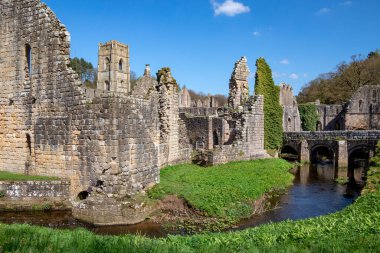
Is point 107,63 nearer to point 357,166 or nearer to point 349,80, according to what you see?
point 357,166

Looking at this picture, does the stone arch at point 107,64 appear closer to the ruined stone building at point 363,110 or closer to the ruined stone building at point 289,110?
the ruined stone building at point 289,110

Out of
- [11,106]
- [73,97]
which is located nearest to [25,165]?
[11,106]

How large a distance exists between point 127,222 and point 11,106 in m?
7.82

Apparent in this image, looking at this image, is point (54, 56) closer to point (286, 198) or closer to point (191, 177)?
point (191, 177)

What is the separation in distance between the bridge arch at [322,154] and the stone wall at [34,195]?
25314mm

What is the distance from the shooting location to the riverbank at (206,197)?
14.3 meters

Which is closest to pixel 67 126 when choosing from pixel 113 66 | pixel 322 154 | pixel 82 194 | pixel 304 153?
pixel 82 194

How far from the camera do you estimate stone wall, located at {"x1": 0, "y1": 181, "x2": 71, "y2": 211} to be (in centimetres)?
1460

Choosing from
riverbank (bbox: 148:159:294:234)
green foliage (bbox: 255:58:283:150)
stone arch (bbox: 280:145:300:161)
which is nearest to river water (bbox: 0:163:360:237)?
riverbank (bbox: 148:159:294:234)

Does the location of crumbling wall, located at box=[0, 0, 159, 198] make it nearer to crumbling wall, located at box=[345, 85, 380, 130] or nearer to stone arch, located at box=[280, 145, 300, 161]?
stone arch, located at box=[280, 145, 300, 161]

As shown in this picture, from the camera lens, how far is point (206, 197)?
15.7 m

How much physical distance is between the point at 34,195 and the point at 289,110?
122 feet

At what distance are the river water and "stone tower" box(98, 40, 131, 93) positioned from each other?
69.2 feet

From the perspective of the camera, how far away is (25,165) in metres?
16.7
